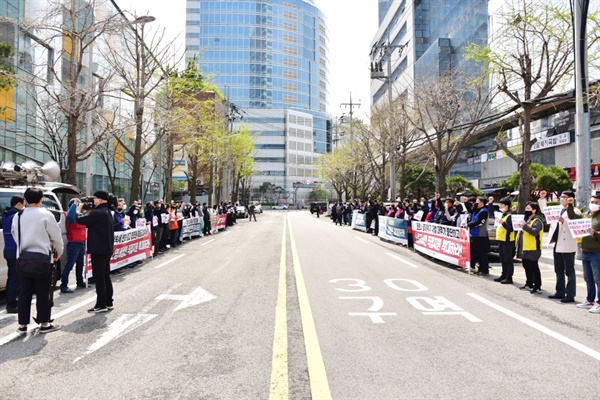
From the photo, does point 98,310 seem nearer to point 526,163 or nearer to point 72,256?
point 72,256

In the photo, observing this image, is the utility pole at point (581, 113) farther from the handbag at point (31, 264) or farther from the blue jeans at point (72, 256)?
the handbag at point (31, 264)

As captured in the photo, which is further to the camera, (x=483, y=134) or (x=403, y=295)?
(x=483, y=134)

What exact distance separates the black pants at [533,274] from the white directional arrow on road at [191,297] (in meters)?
5.93

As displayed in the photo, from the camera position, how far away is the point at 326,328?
5930mm

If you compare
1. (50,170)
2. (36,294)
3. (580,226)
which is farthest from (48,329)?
(580,226)

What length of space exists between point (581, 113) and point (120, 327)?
13.4 m

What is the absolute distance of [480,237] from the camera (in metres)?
11.1

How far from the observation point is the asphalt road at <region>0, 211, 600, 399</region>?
4.00 metres

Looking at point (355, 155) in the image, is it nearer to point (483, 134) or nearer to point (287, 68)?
point (483, 134)

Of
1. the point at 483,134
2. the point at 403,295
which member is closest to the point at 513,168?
the point at 483,134

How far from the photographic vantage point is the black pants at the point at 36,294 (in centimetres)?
Answer: 580

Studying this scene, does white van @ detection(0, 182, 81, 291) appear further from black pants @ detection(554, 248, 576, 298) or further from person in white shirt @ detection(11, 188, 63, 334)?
black pants @ detection(554, 248, 576, 298)

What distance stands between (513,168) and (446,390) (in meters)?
40.6

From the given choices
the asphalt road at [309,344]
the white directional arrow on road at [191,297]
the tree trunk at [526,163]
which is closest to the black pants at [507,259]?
the asphalt road at [309,344]
